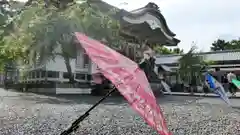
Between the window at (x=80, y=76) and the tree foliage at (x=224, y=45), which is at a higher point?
the tree foliage at (x=224, y=45)

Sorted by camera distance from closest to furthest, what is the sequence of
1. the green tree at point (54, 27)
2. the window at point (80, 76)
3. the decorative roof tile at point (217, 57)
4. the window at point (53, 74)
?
the green tree at point (54, 27), the window at point (53, 74), the window at point (80, 76), the decorative roof tile at point (217, 57)

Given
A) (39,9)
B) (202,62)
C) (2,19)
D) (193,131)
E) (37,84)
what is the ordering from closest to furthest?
(193,131) < (2,19) < (39,9) < (37,84) < (202,62)

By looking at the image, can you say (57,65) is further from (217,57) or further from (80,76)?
(217,57)

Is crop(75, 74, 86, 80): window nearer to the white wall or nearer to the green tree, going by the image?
the white wall

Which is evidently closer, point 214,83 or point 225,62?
point 214,83

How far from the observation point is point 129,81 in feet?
6.30

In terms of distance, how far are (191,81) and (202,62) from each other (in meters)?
2.43

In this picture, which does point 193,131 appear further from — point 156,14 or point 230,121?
point 156,14

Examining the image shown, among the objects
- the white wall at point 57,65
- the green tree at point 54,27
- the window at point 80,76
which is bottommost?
the window at point 80,76

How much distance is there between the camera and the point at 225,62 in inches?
1151

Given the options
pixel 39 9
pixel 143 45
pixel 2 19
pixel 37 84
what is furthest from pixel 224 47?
pixel 2 19

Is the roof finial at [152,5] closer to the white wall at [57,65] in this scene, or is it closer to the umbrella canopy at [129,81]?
the white wall at [57,65]

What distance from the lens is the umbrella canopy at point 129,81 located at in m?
1.69

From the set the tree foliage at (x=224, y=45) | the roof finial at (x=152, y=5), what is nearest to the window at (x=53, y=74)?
the roof finial at (x=152, y=5)
